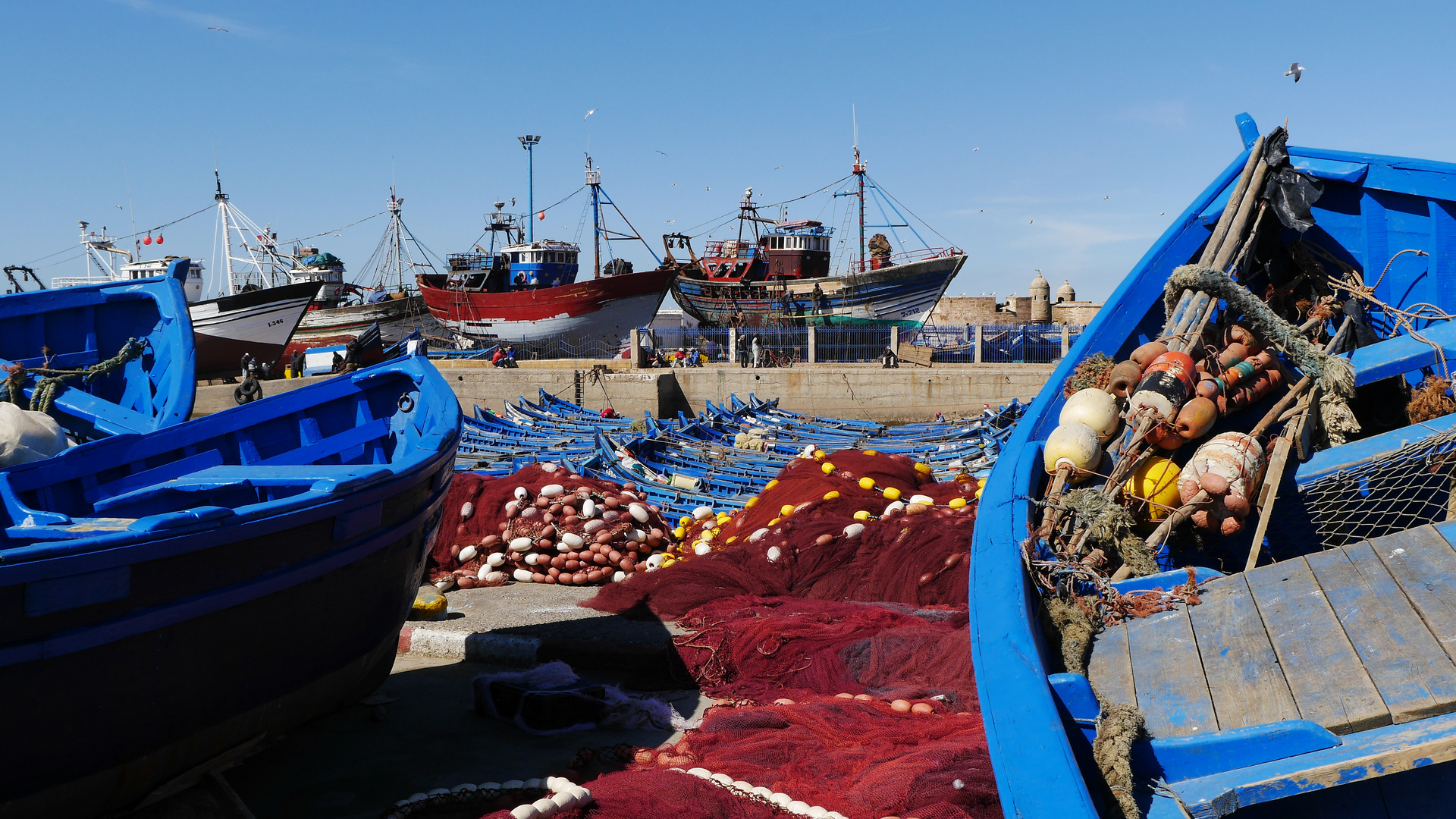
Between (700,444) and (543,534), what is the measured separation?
262 inches

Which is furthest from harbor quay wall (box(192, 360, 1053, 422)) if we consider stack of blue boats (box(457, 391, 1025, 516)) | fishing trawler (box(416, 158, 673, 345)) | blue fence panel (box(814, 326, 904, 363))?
→ fishing trawler (box(416, 158, 673, 345))

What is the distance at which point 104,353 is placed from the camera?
7.64m

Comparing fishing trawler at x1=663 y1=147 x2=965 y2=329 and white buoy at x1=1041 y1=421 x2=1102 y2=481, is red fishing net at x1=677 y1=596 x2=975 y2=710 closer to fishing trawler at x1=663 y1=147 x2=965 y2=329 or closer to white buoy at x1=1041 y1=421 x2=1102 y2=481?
white buoy at x1=1041 y1=421 x2=1102 y2=481

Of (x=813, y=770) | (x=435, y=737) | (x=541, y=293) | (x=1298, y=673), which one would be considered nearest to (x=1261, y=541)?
(x=1298, y=673)

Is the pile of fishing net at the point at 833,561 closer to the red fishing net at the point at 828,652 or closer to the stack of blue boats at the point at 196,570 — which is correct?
the red fishing net at the point at 828,652

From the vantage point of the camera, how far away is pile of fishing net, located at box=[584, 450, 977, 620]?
670 cm

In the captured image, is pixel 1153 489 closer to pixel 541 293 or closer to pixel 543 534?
pixel 543 534

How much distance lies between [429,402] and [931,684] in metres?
3.81

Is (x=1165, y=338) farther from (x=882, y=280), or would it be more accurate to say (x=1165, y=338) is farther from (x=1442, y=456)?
(x=882, y=280)

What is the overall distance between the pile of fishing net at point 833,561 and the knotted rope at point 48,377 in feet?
13.6

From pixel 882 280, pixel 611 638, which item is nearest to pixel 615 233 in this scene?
pixel 882 280

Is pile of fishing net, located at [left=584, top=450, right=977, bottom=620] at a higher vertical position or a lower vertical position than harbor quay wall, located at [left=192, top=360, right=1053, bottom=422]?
lower

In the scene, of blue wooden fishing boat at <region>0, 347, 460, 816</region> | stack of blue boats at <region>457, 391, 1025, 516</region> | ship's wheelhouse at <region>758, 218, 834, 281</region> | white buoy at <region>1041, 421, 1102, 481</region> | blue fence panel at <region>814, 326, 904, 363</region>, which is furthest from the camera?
ship's wheelhouse at <region>758, 218, 834, 281</region>

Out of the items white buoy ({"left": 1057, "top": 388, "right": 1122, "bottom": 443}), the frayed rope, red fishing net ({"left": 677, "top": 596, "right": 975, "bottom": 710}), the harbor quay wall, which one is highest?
the frayed rope
